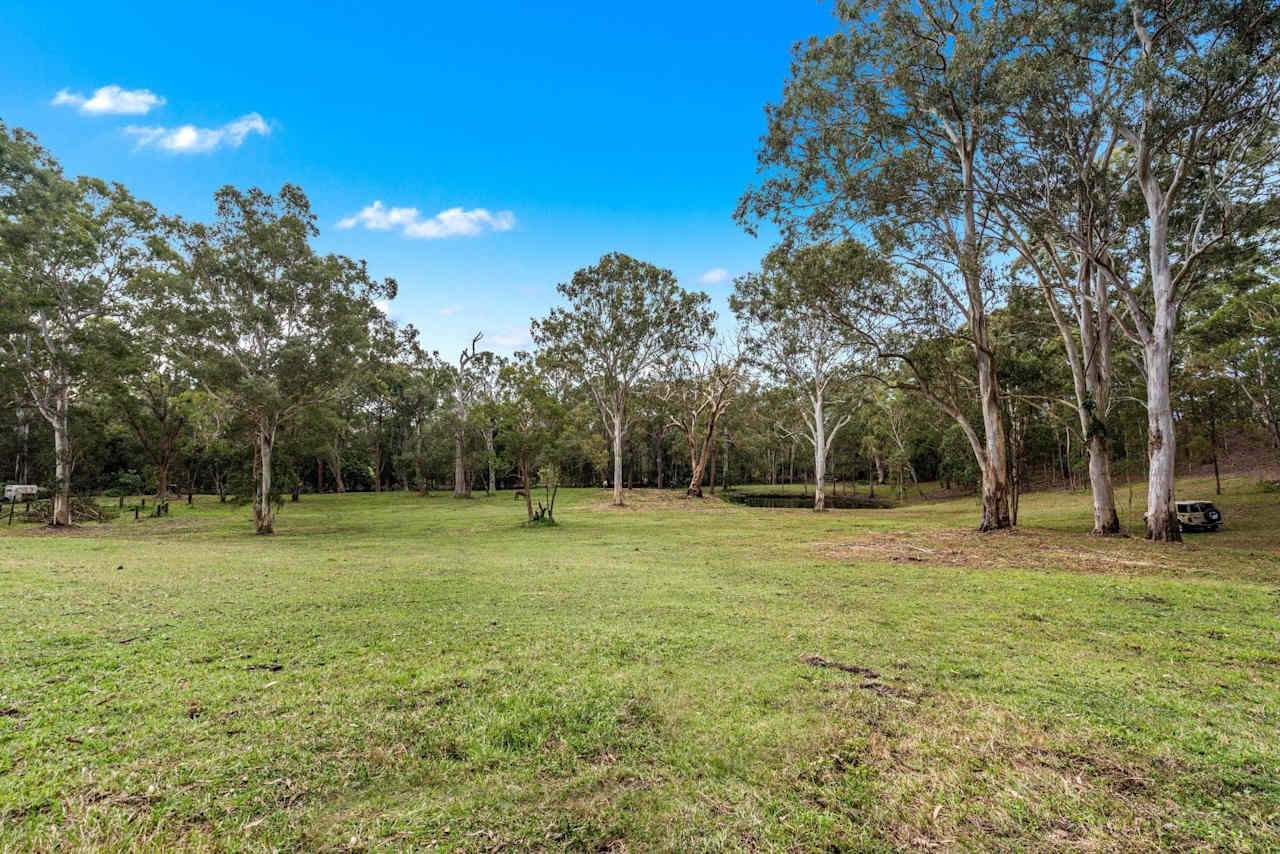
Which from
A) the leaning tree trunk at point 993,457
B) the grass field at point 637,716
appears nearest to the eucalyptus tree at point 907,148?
the leaning tree trunk at point 993,457

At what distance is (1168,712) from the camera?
12.6ft

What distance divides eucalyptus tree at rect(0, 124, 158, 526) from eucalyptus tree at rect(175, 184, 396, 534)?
4467 mm

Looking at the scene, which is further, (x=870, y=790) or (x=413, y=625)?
(x=413, y=625)

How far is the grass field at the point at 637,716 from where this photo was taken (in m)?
2.57

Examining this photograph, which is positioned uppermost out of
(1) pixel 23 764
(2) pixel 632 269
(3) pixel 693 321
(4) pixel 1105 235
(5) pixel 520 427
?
(2) pixel 632 269

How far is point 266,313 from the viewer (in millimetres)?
18656

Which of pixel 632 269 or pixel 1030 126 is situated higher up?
pixel 632 269

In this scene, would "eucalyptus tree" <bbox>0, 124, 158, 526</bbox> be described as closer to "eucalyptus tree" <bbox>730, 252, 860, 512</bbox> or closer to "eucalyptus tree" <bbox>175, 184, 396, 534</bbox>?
"eucalyptus tree" <bbox>175, 184, 396, 534</bbox>

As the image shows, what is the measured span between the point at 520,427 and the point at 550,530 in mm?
27572

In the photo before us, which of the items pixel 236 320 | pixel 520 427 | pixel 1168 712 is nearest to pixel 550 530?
pixel 236 320

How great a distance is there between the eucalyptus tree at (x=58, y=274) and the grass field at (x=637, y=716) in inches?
662

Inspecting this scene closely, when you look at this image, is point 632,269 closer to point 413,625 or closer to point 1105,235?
point 1105,235

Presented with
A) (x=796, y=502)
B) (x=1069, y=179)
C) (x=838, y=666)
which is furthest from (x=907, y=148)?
(x=796, y=502)

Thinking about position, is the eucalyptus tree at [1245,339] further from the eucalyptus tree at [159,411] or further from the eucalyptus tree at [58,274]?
the eucalyptus tree at [159,411]
